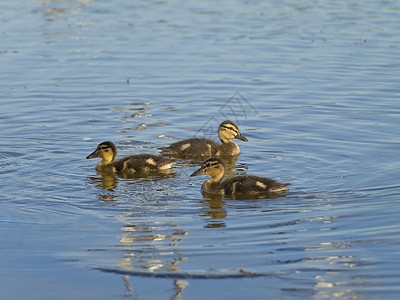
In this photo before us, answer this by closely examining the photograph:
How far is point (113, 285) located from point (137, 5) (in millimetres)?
14317

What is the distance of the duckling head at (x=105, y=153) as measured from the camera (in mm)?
10016

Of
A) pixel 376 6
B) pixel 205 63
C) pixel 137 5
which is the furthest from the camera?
pixel 137 5

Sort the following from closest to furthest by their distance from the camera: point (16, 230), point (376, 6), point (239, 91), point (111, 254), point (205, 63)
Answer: point (111, 254) → point (16, 230) → point (239, 91) → point (205, 63) → point (376, 6)

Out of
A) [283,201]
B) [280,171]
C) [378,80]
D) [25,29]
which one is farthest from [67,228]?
[25,29]

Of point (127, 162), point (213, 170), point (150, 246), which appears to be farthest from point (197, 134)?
point (150, 246)

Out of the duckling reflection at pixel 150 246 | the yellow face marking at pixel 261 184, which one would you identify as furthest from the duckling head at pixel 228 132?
the duckling reflection at pixel 150 246

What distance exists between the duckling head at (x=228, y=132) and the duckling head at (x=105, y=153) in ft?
4.97

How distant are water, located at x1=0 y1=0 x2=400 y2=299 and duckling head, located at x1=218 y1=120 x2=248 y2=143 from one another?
17 centimetres

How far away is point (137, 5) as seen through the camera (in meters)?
20.0

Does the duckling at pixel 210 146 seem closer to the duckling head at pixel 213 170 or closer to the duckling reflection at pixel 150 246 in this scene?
the duckling head at pixel 213 170

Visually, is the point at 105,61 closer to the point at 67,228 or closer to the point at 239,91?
the point at 239,91

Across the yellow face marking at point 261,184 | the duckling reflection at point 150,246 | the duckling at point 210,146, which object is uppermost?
the duckling reflection at point 150,246

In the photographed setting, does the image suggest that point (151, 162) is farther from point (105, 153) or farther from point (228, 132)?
point (228, 132)

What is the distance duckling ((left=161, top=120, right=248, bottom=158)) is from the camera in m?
10.5
